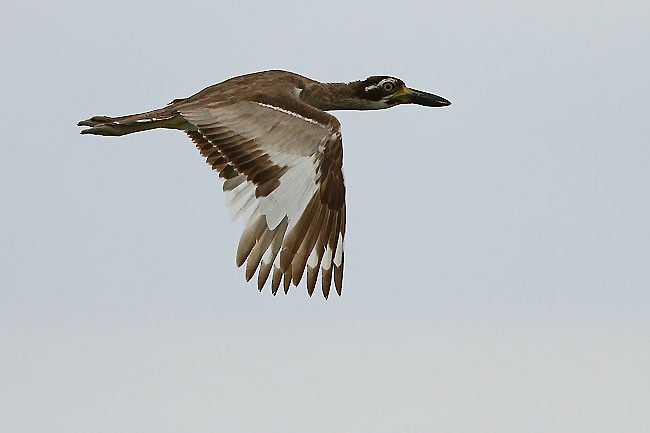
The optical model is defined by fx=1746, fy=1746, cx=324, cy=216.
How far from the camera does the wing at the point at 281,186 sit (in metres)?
22.3

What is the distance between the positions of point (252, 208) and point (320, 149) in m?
1.27

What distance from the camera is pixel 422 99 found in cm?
2628

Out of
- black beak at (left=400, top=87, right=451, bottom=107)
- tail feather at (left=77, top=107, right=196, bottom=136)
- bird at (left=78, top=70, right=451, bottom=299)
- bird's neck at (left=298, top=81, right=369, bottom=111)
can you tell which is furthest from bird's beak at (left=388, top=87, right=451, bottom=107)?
tail feather at (left=77, top=107, right=196, bottom=136)

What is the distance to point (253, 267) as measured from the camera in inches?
882

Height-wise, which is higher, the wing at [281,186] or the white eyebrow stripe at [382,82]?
the white eyebrow stripe at [382,82]

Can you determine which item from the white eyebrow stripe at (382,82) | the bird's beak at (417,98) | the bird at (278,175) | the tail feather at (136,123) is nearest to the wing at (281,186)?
the bird at (278,175)

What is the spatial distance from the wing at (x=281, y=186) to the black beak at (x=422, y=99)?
3.51 metres

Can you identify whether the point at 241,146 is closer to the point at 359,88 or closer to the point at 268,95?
the point at 268,95

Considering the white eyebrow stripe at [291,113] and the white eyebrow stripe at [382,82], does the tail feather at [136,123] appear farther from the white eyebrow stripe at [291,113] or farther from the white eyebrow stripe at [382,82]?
the white eyebrow stripe at [382,82]

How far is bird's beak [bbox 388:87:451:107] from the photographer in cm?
2619

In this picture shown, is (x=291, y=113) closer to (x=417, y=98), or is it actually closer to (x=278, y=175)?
(x=278, y=175)

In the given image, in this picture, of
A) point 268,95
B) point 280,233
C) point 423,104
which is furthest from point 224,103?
point 423,104

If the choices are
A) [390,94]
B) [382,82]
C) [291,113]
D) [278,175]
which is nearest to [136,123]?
[291,113]

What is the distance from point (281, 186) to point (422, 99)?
15.0 ft
